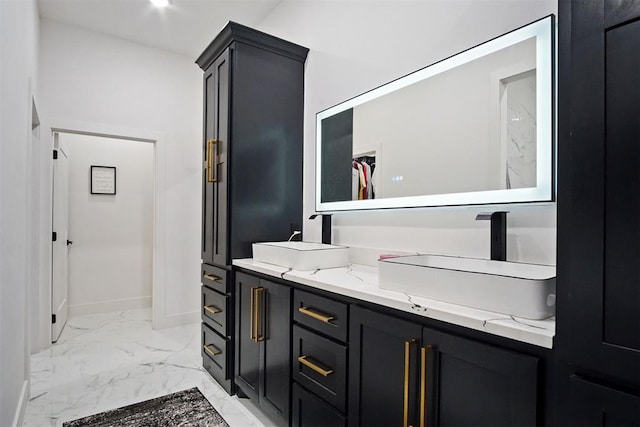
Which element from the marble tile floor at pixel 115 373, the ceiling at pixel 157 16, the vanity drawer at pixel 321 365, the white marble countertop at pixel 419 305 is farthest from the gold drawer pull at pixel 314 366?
the ceiling at pixel 157 16

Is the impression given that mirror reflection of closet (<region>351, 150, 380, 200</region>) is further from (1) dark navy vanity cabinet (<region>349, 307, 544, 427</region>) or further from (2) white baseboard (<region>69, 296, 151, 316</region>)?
(2) white baseboard (<region>69, 296, 151, 316</region>)

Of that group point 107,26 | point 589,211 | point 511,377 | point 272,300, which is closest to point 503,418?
point 511,377

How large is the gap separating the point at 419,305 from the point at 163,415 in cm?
182

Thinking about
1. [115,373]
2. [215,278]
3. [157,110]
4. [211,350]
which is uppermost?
[157,110]

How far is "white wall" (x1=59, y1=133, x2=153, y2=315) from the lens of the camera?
173 inches

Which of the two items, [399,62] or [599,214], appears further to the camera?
[399,62]

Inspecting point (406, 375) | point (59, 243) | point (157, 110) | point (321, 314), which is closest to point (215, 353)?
point (321, 314)

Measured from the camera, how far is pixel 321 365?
166 centimetres

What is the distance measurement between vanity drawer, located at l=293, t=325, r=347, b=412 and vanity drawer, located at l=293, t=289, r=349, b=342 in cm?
4

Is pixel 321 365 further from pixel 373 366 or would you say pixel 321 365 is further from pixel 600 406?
pixel 600 406

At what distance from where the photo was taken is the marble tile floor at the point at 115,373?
7.48 ft

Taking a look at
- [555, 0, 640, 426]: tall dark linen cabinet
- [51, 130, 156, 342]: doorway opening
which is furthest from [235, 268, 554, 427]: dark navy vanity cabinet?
[51, 130, 156, 342]: doorway opening

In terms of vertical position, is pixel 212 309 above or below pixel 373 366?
below

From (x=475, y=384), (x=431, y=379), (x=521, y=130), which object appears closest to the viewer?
(x=475, y=384)
